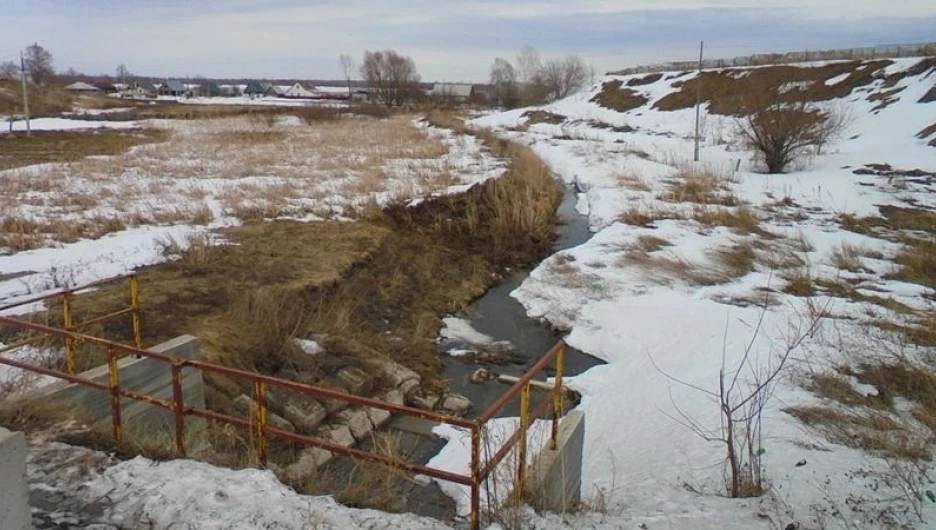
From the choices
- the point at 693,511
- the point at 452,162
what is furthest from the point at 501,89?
the point at 693,511

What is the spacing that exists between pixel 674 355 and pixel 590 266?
4.62 metres

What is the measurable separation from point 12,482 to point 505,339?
331 inches

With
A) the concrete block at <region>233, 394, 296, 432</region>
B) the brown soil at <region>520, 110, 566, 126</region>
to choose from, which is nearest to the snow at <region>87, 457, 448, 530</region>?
the concrete block at <region>233, 394, 296, 432</region>

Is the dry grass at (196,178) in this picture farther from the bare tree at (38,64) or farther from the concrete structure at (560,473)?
the bare tree at (38,64)

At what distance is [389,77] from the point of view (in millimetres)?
80438

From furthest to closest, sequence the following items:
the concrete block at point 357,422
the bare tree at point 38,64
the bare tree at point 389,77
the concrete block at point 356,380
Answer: the bare tree at point 38,64 < the bare tree at point 389,77 < the concrete block at point 356,380 < the concrete block at point 357,422

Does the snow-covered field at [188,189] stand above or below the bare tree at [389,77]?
below

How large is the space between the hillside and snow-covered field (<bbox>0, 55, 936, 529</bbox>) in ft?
0.11

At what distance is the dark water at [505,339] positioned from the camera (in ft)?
30.0

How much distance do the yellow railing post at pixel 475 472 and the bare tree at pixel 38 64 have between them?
403 ft

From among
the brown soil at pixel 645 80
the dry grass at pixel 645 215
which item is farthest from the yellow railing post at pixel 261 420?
the brown soil at pixel 645 80

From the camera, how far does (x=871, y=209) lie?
58.4 feet

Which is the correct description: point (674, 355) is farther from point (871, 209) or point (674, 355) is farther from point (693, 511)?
point (871, 209)

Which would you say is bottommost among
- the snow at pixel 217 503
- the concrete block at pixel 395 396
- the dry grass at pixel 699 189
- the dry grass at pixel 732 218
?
the concrete block at pixel 395 396
